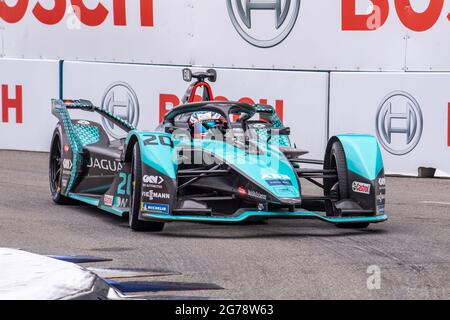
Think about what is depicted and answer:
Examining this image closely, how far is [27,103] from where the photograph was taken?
15.3 m

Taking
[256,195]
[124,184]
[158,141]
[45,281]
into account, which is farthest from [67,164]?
[45,281]

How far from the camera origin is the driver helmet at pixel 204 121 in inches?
358

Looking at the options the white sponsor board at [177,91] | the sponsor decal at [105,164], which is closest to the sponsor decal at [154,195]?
the sponsor decal at [105,164]

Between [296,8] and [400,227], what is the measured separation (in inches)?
204

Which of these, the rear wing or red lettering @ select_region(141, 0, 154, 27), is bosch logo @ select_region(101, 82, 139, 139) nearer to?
red lettering @ select_region(141, 0, 154, 27)

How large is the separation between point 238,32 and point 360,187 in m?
5.63

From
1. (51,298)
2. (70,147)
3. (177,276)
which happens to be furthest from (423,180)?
(51,298)

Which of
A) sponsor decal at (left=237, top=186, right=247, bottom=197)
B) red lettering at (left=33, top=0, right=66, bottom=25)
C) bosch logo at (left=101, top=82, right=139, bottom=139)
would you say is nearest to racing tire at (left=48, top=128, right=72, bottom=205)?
sponsor decal at (left=237, top=186, right=247, bottom=197)

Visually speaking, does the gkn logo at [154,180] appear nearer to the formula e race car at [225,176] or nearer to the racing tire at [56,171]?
the formula e race car at [225,176]

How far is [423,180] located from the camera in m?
12.1

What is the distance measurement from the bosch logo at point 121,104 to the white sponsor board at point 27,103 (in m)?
0.98

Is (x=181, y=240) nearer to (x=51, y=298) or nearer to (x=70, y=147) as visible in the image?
(x=70, y=147)

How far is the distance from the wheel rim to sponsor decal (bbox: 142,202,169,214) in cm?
251

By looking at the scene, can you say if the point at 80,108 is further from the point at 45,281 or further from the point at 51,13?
the point at 45,281
